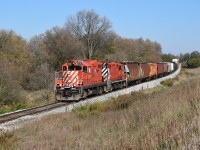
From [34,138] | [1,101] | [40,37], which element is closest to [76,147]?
[34,138]

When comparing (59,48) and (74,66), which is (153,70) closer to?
(59,48)

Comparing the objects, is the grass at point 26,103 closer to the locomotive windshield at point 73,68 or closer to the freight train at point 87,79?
the freight train at point 87,79

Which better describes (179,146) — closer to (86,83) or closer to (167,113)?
(167,113)

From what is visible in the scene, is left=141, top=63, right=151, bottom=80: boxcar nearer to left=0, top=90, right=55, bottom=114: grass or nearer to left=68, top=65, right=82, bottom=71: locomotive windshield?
left=0, top=90, right=55, bottom=114: grass

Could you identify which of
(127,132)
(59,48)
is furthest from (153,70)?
(127,132)

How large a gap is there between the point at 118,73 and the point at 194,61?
10266 centimetres

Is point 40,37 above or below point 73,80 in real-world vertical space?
above

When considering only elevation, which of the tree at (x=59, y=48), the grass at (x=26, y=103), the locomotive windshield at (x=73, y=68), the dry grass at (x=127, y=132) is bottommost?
the grass at (x=26, y=103)

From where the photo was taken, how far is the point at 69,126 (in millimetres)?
12625

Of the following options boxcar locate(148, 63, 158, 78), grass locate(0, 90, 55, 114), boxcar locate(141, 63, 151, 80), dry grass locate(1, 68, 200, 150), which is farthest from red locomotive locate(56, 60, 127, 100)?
boxcar locate(148, 63, 158, 78)

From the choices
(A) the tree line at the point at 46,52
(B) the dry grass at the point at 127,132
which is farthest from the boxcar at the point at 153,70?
(B) the dry grass at the point at 127,132

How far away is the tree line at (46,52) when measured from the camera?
30.3 meters

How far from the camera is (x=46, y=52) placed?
6166cm

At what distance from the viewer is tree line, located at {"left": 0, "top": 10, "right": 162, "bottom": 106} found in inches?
1194
